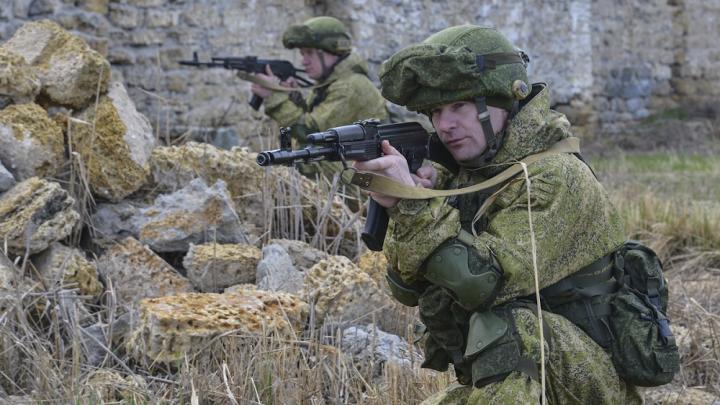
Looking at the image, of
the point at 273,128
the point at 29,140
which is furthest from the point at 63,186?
the point at 273,128

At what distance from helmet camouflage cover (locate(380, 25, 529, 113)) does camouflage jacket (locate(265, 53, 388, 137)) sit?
3.71 m

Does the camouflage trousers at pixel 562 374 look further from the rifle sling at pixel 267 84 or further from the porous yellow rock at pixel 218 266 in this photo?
the rifle sling at pixel 267 84

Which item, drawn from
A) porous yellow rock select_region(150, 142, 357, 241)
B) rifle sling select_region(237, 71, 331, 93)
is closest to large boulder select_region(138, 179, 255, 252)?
porous yellow rock select_region(150, 142, 357, 241)

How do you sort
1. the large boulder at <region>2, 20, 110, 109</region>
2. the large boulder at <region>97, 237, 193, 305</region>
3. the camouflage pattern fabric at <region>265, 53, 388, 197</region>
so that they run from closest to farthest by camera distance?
1. the large boulder at <region>97, 237, 193, 305</region>
2. the large boulder at <region>2, 20, 110, 109</region>
3. the camouflage pattern fabric at <region>265, 53, 388, 197</region>

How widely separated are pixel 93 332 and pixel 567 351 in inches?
83.4

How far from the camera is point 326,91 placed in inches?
272

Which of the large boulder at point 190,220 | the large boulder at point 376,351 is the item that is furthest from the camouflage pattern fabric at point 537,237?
the large boulder at point 190,220

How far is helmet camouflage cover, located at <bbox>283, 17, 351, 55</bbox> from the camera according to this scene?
6.89 m

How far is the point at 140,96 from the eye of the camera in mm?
8008

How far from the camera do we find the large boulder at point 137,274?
4.83 meters

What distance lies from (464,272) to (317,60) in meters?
4.37

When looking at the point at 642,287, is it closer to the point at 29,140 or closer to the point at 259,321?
the point at 259,321

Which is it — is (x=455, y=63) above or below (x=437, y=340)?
above

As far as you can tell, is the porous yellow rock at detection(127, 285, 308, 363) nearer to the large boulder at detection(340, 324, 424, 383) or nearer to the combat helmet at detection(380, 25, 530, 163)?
the large boulder at detection(340, 324, 424, 383)
